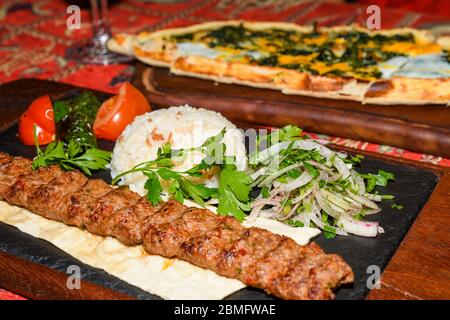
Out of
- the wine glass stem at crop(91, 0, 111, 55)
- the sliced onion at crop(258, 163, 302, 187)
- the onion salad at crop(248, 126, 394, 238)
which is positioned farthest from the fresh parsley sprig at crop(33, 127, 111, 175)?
the wine glass stem at crop(91, 0, 111, 55)

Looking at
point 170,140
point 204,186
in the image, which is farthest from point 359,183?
point 170,140

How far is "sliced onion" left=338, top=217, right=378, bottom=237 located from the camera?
162 inches

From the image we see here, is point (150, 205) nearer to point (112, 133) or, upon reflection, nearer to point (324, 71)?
point (112, 133)

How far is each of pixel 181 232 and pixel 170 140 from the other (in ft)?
4.04

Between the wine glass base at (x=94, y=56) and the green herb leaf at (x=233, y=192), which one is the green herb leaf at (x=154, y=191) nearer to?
the green herb leaf at (x=233, y=192)

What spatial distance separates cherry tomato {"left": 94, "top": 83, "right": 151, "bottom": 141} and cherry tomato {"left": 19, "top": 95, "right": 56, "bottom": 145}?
444 mm

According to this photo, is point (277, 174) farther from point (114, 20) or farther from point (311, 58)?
point (114, 20)

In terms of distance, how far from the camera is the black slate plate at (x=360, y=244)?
12.2 ft

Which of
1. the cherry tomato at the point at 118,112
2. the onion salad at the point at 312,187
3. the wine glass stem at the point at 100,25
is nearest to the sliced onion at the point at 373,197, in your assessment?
the onion salad at the point at 312,187

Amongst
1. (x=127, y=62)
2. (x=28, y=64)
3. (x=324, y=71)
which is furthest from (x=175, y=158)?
(x=28, y=64)

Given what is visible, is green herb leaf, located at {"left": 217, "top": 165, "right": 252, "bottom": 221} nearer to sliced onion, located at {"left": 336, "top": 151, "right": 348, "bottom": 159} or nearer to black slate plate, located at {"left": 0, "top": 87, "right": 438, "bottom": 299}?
black slate plate, located at {"left": 0, "top": 87, "right": 438, "bottom": 299}

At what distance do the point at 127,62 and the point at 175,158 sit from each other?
10.8 ft

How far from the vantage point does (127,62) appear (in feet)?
25.8

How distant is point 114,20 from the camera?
9.30 meters
